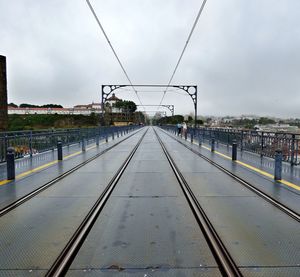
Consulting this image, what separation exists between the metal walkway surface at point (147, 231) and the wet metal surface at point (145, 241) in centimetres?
1

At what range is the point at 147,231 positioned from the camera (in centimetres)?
412

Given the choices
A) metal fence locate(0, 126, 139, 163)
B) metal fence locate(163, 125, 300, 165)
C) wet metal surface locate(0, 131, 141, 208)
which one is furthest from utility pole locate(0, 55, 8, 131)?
metal fence locate(163, 125, 300, 165)

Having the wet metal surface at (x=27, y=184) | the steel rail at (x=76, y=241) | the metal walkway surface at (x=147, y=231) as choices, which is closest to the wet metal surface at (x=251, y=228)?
the metal walkway surface at (x=147, y=231)

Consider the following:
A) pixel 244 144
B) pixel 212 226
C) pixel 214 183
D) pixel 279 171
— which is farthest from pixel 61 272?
pixel 244 144

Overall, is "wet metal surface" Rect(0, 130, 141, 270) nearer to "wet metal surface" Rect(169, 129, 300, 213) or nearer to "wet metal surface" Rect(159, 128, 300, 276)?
"wet metal surface" Rect(159, 128, 300, 276)

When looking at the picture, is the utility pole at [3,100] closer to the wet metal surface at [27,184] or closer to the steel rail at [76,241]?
the wet metal surface at [27,184]

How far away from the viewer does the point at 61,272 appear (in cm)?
297

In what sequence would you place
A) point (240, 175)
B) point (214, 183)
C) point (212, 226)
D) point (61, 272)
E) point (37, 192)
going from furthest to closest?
point (240, 175) < point (214, 183) < point (37, 192) < point (212, 226) < point (61, 272)

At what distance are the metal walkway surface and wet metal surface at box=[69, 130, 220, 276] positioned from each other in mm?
12

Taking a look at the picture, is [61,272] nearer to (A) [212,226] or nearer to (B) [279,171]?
(A) [212,226]

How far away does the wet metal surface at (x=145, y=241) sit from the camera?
307 centimetres

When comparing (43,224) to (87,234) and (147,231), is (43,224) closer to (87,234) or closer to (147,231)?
(87,234)

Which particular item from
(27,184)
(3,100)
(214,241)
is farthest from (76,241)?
(3,100)

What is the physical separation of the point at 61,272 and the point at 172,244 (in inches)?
59.2
